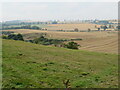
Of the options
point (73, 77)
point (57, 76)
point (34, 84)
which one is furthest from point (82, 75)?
point (34, 84)

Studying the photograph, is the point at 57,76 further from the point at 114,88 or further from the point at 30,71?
the point at 114,88

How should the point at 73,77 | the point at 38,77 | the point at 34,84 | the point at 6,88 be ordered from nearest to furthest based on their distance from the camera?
the point at 6,88 < the point at 34,84 < the point at 38,77 < the point at 73,77

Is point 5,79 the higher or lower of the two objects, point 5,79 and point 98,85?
the higher

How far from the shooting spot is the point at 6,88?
744 cm

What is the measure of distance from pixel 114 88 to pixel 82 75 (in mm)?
2747

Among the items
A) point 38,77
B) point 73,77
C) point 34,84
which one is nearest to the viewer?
point 34,84

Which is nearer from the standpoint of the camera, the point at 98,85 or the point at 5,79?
the point at 5,79

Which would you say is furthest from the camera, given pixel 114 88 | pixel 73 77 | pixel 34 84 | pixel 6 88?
pixel 73 77

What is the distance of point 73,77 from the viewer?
35.3 feet

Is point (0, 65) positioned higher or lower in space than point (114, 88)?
higher

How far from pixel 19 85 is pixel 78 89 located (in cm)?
262

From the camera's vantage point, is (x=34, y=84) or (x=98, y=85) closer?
(x=34, y=84)

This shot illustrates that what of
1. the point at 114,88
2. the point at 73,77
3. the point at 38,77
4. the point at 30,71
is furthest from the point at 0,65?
the point at 114,88

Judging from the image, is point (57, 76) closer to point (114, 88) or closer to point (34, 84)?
point (34, 84)
